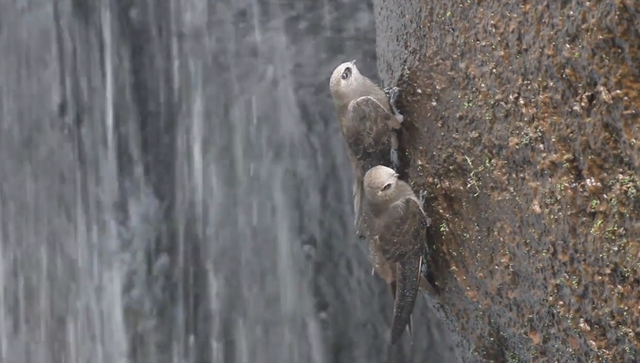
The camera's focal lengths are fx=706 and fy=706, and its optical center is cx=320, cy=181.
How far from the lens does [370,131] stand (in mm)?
2980

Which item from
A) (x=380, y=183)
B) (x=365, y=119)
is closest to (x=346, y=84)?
(x=365, y=119)

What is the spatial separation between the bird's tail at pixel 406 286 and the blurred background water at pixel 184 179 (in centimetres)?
198

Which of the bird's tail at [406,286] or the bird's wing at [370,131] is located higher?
the bird's wing at [370,131]

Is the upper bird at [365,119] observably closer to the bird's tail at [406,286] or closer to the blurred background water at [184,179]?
the bird's tail at [406,286]

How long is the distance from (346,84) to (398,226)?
72cm

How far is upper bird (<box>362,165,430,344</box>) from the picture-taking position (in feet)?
9.20

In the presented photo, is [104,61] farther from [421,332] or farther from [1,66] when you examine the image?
[421,332]

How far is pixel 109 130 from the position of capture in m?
5.31

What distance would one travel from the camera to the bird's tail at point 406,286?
112 inches

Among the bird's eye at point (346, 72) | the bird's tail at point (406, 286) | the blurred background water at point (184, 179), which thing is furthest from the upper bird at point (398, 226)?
the blurred background water at point (184, 179)

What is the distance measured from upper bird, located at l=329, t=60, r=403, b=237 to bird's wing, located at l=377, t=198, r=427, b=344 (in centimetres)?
32

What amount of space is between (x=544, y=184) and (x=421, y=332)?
2949mm

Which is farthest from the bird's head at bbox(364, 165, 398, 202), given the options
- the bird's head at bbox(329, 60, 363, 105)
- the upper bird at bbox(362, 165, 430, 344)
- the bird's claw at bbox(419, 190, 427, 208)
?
the bird's head at bbox(329, 60, 363, 105)

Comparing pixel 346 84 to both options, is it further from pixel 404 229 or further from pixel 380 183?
pixel 404 229
